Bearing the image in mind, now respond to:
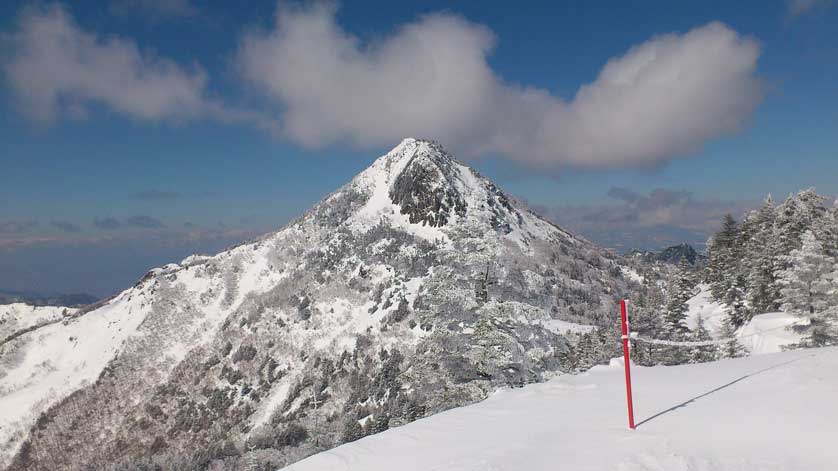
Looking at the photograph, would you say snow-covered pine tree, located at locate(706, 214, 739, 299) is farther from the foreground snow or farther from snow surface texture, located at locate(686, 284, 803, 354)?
the foreground snow

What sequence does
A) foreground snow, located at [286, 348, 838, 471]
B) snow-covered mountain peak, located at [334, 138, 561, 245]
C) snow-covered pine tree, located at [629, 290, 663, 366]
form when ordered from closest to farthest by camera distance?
foreground snow, located at [286, 348, 838, 471], snow-covered pine tree, located at [629, 290, 663, 366], snow-covered mountain peak, located at [334, 138, 561, 245]

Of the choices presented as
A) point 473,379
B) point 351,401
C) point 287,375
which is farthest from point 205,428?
point 473,379

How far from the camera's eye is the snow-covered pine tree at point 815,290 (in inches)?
1125

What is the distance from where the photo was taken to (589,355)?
4584cm

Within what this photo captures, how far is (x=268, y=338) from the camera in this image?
134 m

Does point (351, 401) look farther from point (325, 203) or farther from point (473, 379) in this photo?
point (325, 203)

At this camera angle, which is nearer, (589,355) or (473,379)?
(473,379)

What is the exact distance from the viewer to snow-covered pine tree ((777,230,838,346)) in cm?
2858

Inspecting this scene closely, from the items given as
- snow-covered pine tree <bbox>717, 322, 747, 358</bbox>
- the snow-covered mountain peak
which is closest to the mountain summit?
the snow-covered mountain peak

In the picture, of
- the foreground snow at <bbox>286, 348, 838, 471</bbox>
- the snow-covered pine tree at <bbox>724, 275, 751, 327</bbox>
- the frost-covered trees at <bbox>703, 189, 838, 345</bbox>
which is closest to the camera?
the foreground snow at <bbox>286, 348, 838, 471</bbox>

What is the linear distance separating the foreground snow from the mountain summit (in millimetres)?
61107

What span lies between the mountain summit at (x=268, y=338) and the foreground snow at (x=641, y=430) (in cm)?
6111

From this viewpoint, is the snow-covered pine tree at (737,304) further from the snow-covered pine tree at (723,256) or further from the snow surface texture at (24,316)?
the snow surface texture at (24,316)

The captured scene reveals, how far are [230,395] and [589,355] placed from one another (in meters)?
109
